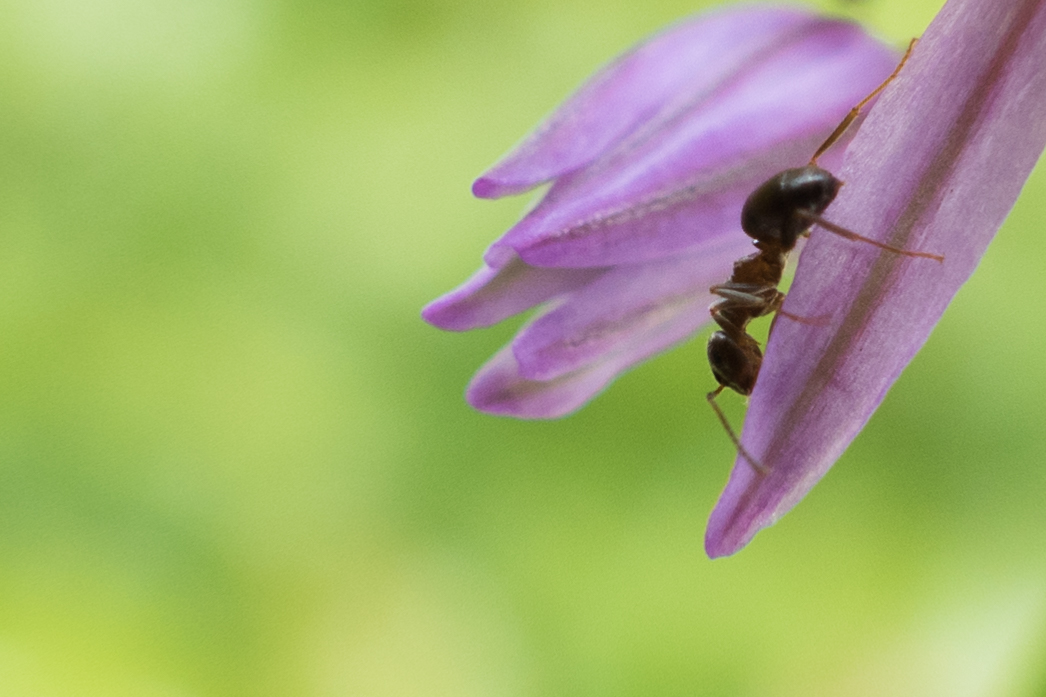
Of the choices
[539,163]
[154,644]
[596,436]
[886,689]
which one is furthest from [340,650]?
[539,163]

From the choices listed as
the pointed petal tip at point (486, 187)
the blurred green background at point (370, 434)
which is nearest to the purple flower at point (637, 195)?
the pointed petal tip at point (486, 187)

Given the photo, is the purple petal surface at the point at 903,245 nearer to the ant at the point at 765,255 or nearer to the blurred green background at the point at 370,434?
the ant at the point at 765,255

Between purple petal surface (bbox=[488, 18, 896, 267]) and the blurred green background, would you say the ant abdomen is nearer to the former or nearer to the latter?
purple petal surface (bbox=[488, 18, 896, 267])

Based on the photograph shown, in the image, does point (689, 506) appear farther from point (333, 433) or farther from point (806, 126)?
point (806, 126)

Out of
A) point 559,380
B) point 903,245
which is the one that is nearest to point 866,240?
point 903,245

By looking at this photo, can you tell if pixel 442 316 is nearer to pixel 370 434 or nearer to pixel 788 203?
pixel 788 203

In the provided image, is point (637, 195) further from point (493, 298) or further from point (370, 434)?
point (370, 434)

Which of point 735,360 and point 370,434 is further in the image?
point 370,434
